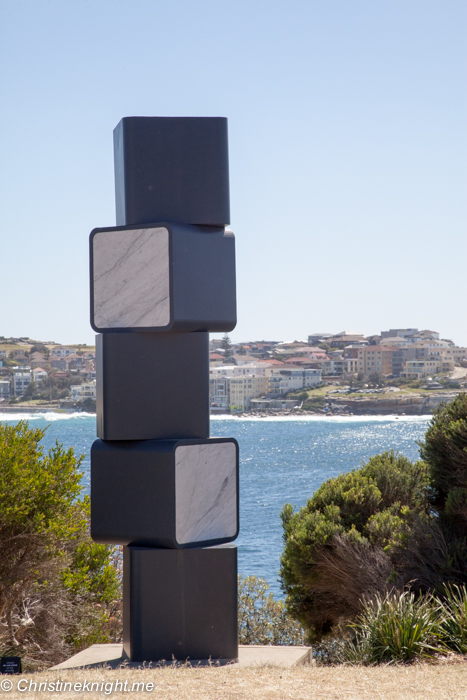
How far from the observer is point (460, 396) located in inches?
331

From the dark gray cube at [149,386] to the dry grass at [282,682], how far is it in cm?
172

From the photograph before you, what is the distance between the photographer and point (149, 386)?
5395mm

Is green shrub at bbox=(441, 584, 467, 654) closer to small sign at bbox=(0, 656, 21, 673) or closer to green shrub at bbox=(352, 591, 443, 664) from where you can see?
green shrub at bbox=(352, 591, 443, 664)

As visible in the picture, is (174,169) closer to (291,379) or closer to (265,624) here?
(265,624)

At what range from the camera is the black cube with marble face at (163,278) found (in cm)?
522

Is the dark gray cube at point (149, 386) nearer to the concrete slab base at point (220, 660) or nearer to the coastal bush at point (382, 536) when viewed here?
the concrete slab base at point (220, 660)

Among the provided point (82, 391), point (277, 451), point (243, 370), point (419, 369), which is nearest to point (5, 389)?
point (82, 391)

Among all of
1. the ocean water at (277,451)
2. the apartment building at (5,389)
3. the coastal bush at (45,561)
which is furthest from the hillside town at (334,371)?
the coastal bush at (45,561)

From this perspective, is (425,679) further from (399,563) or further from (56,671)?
(399,563)

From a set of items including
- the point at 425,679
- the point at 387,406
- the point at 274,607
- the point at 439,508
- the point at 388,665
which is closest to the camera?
the point at 425,679

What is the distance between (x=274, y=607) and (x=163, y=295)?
828 centimetres

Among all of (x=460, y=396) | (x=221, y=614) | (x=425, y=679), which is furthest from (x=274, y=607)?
(x=425, y=679)

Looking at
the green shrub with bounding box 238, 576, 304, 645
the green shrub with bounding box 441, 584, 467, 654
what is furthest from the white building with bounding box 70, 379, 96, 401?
the green shrub with bounding box 441, 584, 467, 654

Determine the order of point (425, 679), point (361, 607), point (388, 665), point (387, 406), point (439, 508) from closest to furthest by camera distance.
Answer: point (425, 679), point (388, 665), point (361, 607), point (439, 508), point (387, 406)
